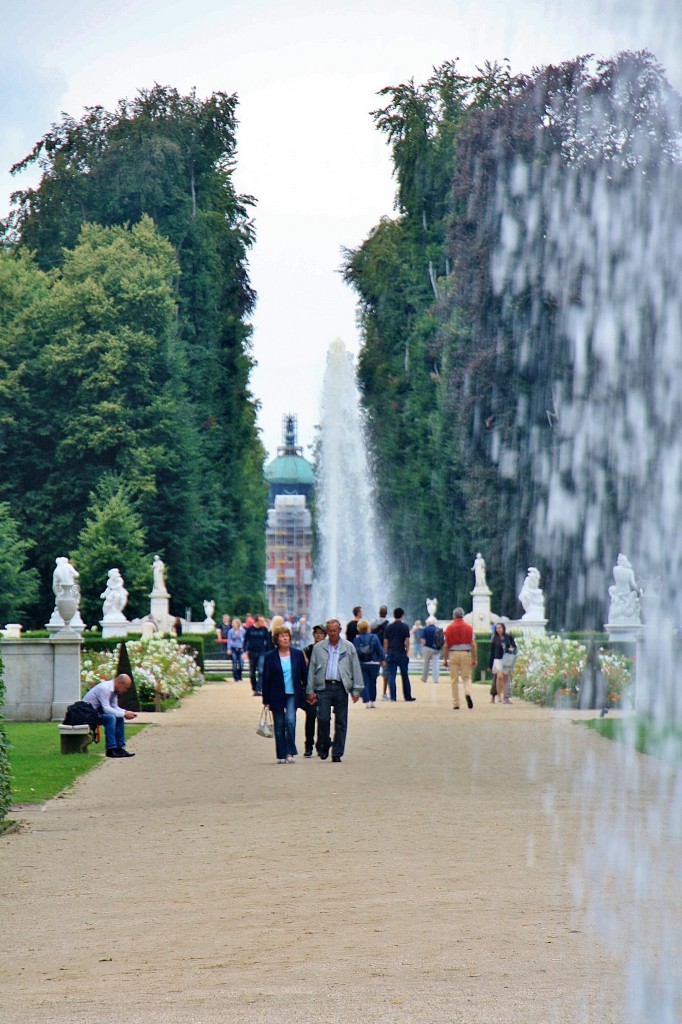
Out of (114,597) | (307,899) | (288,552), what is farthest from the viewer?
(288,552)

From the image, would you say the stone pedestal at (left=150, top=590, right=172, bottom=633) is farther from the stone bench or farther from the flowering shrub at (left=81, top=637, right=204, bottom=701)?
the stone bench

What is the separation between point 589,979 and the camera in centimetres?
606

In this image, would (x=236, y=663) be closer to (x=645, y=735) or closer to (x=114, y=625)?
(x=114, y=625)

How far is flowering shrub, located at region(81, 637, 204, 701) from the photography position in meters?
24.8

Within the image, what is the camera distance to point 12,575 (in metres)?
40.4

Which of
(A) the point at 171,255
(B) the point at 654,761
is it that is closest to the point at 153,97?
(A) the point at 171,255

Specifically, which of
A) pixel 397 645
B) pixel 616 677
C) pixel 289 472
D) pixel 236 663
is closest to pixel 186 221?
pixel 236 663

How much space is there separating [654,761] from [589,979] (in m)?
9.31

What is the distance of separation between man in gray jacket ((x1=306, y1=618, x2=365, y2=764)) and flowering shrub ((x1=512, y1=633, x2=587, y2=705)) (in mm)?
9030

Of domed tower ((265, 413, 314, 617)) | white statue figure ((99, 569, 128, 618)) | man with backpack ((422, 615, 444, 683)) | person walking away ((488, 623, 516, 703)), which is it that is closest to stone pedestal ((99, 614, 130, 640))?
white statue figure ((99, 569, 128, 618))

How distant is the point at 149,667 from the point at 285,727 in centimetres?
1027

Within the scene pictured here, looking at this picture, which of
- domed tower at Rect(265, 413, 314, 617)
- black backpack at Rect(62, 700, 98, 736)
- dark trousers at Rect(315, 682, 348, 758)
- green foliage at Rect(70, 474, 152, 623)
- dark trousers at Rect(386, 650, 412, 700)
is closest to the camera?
dark trousers at Rect(315, 682, 348, 758)

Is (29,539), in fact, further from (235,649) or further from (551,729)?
(551,729)

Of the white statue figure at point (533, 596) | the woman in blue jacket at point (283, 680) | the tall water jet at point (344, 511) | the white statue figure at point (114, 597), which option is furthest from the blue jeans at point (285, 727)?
the tall water jet at point (344, 511)
